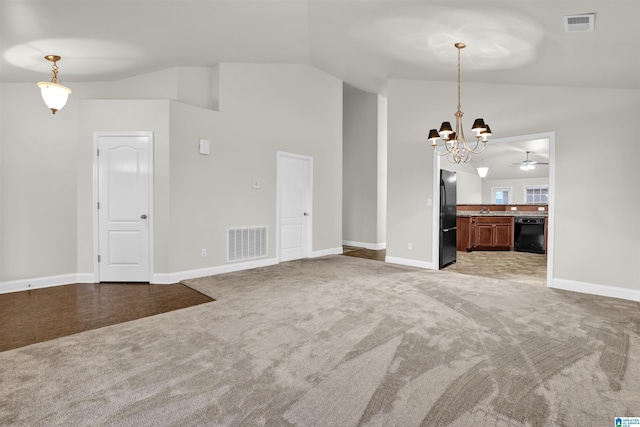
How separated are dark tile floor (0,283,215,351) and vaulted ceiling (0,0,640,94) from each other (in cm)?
284

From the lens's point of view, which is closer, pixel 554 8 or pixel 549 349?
pixel 549 349

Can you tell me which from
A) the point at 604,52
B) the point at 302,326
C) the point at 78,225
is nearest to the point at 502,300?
the point at 302,326

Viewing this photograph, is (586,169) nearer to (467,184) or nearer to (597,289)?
(597,289)

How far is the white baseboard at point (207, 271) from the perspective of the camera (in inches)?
185

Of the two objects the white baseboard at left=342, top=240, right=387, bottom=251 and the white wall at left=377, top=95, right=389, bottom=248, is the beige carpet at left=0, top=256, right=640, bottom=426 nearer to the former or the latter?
the white baseboard at left=342, top=240, right=387, bottom=251

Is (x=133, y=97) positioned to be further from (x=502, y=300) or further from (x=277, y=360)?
(x=502, y=300)

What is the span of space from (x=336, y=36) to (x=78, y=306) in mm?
4592

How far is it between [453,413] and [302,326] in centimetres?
150

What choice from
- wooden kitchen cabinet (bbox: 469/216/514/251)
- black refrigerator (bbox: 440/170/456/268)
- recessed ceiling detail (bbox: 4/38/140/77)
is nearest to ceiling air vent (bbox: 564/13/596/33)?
black refrigerator (bbox: 440/170/456/268)

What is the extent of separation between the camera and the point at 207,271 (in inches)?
200

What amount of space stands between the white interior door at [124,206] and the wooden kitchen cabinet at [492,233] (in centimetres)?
690

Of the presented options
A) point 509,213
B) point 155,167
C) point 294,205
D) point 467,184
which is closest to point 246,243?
point 294,205

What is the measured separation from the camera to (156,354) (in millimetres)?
2477

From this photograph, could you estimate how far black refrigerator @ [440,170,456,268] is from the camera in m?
5.71
